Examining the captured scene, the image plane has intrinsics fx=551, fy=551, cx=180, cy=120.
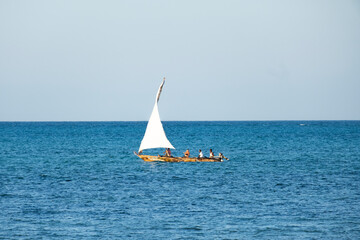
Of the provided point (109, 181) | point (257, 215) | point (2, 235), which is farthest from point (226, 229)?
point (109, 181)

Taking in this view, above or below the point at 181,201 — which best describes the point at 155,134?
above

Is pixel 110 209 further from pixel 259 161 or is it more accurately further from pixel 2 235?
pixel 259 161

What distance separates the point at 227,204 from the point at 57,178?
1946 centimetres

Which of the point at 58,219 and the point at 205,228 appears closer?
the point at 205,228

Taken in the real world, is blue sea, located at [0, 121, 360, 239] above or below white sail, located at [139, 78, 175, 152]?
below

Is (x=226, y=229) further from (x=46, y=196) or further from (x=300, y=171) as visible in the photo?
(x=300, y=171)

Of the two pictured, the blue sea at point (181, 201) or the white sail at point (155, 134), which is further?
the white sail at point (155, 134)

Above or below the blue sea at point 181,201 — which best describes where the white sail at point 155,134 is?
above

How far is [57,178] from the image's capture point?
48.9 m

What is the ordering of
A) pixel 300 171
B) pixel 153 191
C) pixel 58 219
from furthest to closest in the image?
1. pixel 300 171
2. pixel 153 191
3. pixel 58 219

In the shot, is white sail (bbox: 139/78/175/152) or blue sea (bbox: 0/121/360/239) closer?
blue sea (bbox: 0/121/360/239)

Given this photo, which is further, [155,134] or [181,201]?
[155,134]

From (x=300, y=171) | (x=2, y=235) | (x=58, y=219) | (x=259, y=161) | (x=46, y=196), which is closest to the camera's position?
(x=2, y=235)

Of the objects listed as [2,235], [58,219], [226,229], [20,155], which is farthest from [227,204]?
[20,155]
